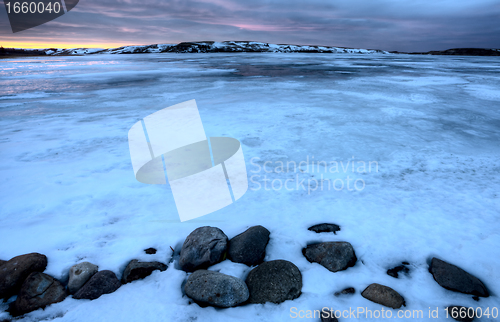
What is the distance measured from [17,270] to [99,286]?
758 millimetres

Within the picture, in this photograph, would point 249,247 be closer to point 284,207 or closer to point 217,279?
point 217,279

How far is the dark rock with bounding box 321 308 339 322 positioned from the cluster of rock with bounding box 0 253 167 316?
5.23ft

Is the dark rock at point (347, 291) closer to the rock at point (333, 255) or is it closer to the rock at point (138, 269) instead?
the rock at point (333, 255)

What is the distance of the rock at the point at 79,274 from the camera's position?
223cm

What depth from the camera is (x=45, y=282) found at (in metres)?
2.20

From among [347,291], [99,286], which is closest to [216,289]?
[99,286]

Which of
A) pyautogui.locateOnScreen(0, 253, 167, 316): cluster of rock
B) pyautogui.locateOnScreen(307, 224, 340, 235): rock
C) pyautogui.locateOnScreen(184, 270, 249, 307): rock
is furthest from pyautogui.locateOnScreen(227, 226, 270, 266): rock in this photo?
pyautogui.locateOnScreen(0, 253, 167, 316): cluster of rock

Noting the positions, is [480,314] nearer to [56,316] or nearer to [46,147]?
[56,316]

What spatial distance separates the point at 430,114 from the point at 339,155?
15.3 feet
